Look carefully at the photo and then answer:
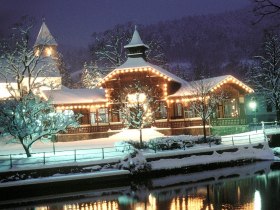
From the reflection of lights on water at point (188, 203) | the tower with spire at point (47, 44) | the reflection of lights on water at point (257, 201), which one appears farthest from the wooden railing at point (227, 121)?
the tower with spire at point (47, 44)

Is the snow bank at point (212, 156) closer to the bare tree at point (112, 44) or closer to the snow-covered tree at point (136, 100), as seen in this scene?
the snow-covered tree at point (136, 100)

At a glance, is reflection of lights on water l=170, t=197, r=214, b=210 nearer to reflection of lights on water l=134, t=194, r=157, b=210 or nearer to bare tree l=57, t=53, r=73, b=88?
reflection of lights on water l=134, t=194, r=157, b=210

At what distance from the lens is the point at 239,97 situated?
41969mm

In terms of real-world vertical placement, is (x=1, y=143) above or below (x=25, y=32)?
below

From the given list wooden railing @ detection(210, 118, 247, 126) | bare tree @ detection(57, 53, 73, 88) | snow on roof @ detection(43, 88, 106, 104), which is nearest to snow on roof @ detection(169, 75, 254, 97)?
wooden railing @ detection(210, 118, 247, 126)

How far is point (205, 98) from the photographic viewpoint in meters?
37.7

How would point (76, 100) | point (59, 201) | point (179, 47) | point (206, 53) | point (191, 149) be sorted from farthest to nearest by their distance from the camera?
point (179, 47) < point (206, 53) < point (76, 100) < point (191, 149) < point (59, 201)

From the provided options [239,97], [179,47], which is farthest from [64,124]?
[179,47]

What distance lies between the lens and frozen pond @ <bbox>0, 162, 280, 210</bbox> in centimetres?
1830

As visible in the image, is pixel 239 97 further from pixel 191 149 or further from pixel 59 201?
pixel 59 201

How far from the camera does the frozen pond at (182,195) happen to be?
60.0 feet

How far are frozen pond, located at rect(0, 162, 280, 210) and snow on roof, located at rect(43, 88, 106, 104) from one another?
17.5 meters

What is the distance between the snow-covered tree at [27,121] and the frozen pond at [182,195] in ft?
22.3

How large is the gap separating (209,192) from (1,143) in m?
25.9
